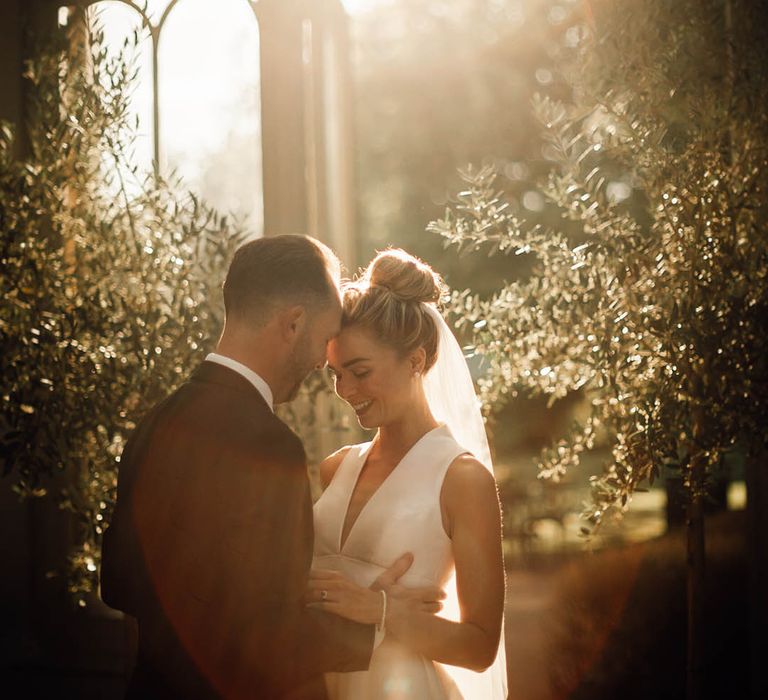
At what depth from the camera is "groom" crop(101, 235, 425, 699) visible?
184cm

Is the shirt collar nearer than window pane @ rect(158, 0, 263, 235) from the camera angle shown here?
Yes

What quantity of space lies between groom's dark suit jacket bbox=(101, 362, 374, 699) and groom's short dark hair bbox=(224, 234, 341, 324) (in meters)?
0.23

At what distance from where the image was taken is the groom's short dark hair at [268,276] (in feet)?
6.63

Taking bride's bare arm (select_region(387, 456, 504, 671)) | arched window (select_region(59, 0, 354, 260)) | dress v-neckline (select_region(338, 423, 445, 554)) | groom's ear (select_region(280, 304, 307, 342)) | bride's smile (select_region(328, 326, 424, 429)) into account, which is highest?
arched window (select_region(59, 0, 354, 260))

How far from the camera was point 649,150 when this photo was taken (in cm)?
301

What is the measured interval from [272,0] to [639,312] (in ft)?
8.23

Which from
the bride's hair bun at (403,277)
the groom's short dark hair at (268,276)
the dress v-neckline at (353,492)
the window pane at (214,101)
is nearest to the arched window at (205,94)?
the window pane at (214,101)

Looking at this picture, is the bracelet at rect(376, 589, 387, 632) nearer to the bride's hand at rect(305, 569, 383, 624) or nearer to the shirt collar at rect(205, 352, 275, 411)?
the bride's hand at rect(305, 569, 383, 624)

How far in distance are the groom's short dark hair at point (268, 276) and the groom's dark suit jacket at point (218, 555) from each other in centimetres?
23

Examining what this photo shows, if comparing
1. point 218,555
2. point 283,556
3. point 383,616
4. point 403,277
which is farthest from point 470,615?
point 403,277

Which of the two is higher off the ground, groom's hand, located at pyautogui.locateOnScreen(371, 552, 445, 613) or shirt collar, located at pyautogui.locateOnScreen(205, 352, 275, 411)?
shirt collar, located at pyautogui.locateOnScreen(205, 352, 275, 411)

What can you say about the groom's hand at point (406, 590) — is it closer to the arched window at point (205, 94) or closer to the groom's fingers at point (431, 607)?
the groom's fingers at point (431, 607)

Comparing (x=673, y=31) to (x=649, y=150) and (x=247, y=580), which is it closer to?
(x=649, y=150)

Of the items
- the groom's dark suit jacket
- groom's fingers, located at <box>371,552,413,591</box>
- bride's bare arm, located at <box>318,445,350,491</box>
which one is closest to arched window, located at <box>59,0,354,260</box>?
bride's bare arm, located at <box>318,445,350,491</box>
